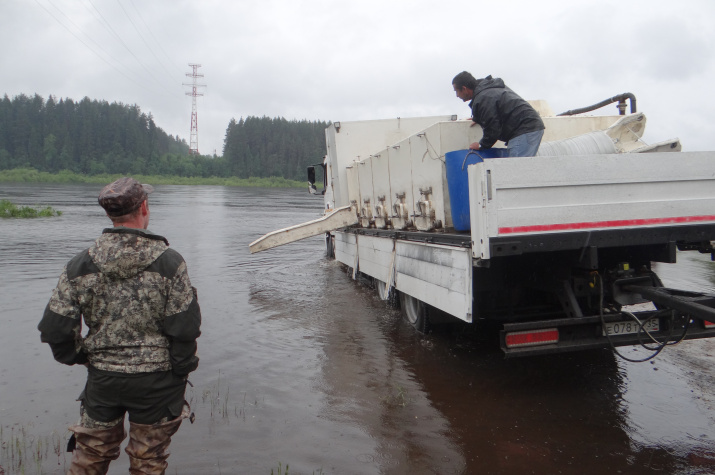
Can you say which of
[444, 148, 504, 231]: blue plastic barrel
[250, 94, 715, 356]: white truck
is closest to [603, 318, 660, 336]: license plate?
[250, 94, 715, 356]: white truck

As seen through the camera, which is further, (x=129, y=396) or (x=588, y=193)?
(x=588, y=193)

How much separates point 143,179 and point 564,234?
83.9m

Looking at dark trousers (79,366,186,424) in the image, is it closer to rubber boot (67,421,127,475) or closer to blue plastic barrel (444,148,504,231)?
rubber boot (67,421,127,475)

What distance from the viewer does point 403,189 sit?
6285 millimetres

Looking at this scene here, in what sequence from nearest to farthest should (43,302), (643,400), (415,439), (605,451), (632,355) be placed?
(605,451), (415,439), (643,400), (632,355), (43,302)

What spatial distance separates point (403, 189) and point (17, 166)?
358 feet

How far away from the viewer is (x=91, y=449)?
2.47 metres

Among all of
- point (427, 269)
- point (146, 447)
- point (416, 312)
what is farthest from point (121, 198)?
point (416, 312)

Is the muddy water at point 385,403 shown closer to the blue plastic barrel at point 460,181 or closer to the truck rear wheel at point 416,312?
the truck rear wheel at point 416,312

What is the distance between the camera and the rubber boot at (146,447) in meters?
2.47

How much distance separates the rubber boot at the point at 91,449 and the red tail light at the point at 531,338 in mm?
2812

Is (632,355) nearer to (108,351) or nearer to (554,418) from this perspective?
(554,418)

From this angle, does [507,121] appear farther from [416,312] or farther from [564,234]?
[416,312]

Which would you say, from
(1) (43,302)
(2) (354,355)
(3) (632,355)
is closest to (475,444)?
(2) (354,355)
